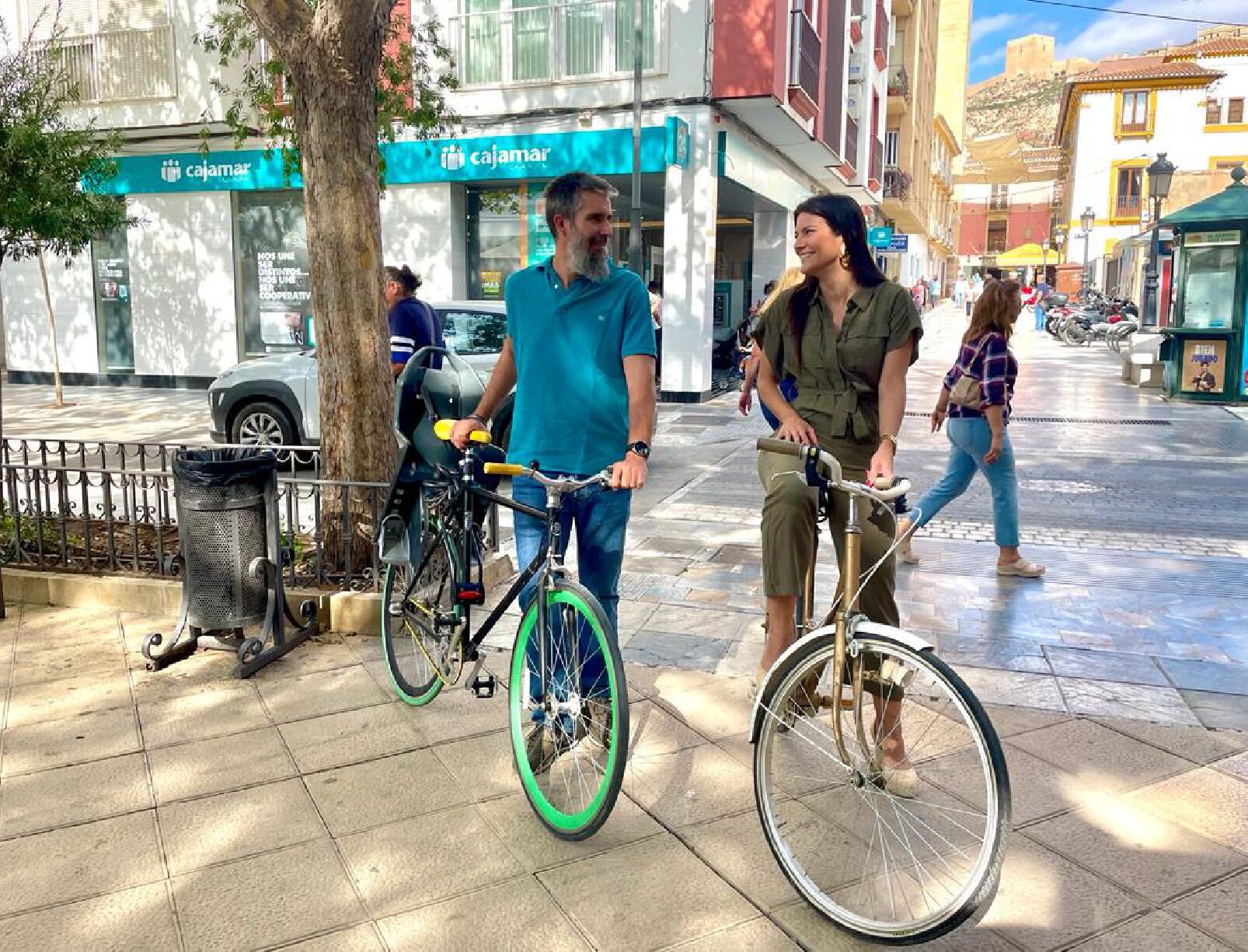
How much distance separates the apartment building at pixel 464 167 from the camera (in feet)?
48.0

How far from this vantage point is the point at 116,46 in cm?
1686

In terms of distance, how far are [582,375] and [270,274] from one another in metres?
15.4

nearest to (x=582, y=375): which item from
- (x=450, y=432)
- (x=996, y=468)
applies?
(x=450, y=432)

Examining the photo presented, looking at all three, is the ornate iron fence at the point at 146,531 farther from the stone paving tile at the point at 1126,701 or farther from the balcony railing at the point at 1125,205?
the balcony railing at the point at 1125,205

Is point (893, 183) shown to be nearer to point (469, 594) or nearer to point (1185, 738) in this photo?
point (1185, 738)

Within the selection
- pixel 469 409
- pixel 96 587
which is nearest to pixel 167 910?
pixel 96 587

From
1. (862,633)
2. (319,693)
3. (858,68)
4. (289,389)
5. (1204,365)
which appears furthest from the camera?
(858,68)

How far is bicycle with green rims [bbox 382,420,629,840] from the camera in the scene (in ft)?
Answer: 9.75

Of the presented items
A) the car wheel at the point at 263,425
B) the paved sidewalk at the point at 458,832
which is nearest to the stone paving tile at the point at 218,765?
the paved sidewalk at the point at 458,832

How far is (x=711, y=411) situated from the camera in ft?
47.2

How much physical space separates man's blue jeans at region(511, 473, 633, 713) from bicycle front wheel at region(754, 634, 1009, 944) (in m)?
0.78

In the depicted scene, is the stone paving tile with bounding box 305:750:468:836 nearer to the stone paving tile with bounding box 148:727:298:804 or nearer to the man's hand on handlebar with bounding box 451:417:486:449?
the stone paving tile with bounding box 148:727:298:804

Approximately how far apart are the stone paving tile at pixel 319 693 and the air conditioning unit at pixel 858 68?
78.8ft

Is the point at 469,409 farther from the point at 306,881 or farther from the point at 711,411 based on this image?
the point at 711,411
